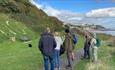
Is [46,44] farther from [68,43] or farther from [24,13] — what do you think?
[24,13]

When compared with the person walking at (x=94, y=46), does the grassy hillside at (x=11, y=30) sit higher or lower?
higher

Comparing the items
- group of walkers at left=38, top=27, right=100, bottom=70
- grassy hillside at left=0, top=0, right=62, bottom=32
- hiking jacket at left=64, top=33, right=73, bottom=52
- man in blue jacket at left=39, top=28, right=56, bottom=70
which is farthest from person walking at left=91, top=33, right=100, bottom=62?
grassy hillside at left=0, top=0, right=62, bottom=32

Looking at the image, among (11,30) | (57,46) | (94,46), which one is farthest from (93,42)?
(11,30)

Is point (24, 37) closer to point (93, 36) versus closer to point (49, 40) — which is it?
point (93, 36)

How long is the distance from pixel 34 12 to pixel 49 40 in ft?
189

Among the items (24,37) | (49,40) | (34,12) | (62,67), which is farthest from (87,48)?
(34,12)

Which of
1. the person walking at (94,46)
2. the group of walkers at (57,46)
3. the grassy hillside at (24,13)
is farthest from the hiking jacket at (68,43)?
the grassy hillside at (24,13)

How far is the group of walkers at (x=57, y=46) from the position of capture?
1917 centimetres

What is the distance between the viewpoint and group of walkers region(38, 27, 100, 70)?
19.2 m

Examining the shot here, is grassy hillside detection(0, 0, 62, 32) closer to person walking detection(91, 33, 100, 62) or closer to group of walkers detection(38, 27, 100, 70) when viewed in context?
person walking detection(91, 33, 100, 62)

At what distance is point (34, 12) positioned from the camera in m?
76.4

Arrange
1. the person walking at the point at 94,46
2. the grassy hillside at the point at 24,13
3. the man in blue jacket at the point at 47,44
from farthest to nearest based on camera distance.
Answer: the grassy hillside at the point at 24,13 < the person walking at the point at 94,46 < the man in blue jacket at the point at 47,44

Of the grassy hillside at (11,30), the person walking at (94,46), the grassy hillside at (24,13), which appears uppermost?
the grassy hillside at (24,13)

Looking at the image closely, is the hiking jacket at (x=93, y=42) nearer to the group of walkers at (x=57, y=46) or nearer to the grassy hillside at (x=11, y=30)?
the group of walkers at (x=57, y=46)
